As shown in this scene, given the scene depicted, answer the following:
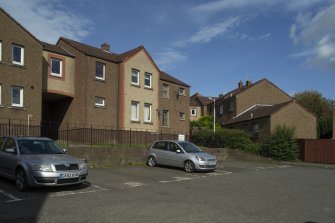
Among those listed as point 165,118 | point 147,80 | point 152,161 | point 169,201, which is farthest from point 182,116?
point 169,201

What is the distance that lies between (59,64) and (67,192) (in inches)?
763

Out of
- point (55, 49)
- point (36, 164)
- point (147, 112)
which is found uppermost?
point (55, 49)

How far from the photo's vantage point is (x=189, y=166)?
19.9 meters

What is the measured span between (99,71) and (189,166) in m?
14.7

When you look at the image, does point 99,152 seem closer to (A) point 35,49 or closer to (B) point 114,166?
(B) point 114,166

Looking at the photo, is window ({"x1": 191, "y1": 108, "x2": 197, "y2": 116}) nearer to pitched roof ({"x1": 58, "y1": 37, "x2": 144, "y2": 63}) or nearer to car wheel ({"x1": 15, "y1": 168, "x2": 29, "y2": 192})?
pitched roof ({"x1": 58, "y1": 37, "x2": 144, "y2": 63})

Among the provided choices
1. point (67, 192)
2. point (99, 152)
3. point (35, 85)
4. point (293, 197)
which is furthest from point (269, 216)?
point (35, 85)

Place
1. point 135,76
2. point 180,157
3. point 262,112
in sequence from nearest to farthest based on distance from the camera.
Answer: point 180,157, point 135,76, point 262,112

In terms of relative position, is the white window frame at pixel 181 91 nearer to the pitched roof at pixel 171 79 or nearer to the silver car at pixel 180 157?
the pitched roof at pixel 171 79

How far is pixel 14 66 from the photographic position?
995 inches

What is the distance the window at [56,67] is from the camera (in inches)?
1159

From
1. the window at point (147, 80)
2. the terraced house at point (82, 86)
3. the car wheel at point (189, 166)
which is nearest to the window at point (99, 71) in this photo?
the terraced house at point (82, 86)

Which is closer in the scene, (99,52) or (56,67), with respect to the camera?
(56,67)

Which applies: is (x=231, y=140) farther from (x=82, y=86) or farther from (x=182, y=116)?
(x=82, y=86)
